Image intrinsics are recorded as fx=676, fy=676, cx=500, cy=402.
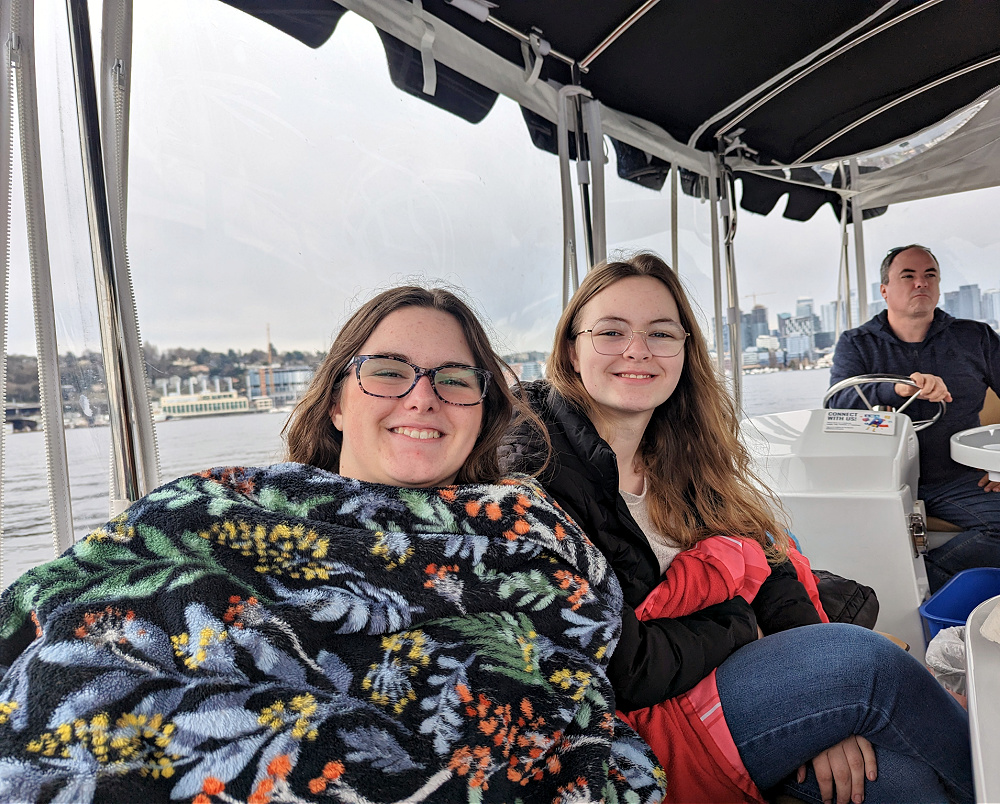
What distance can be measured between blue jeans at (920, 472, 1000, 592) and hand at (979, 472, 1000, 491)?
18mm

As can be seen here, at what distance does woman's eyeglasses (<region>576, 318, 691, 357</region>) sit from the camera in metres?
1.72

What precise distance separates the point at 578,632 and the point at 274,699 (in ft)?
1.60

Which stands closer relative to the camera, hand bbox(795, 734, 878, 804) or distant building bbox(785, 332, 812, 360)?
hand bbox(795, 734, 878, 804)

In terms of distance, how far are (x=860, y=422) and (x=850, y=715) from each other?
192cm

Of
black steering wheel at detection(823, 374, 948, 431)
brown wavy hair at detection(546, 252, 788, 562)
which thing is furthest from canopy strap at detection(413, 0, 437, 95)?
black steering wheel at detection(823, 374, 948, 431)

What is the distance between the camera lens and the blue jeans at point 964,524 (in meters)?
2.97

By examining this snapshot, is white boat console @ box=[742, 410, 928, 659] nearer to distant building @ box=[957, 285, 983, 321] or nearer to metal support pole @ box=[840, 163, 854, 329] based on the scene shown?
metal support pole @ box=[840, 163, 854, 329]

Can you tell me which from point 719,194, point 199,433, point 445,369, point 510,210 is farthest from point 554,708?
point 719,194

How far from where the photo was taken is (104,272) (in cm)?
161

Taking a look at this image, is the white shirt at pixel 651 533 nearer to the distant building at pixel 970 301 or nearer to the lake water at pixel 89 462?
the lake water at pixel 89 462

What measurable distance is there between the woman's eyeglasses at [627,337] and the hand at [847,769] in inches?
36.2

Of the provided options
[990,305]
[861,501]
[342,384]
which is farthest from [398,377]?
[990,305]

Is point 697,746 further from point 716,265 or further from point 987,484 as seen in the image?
point 716,265

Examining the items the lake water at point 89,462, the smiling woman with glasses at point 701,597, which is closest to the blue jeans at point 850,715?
the smiling woman with glasses at point 701,597
